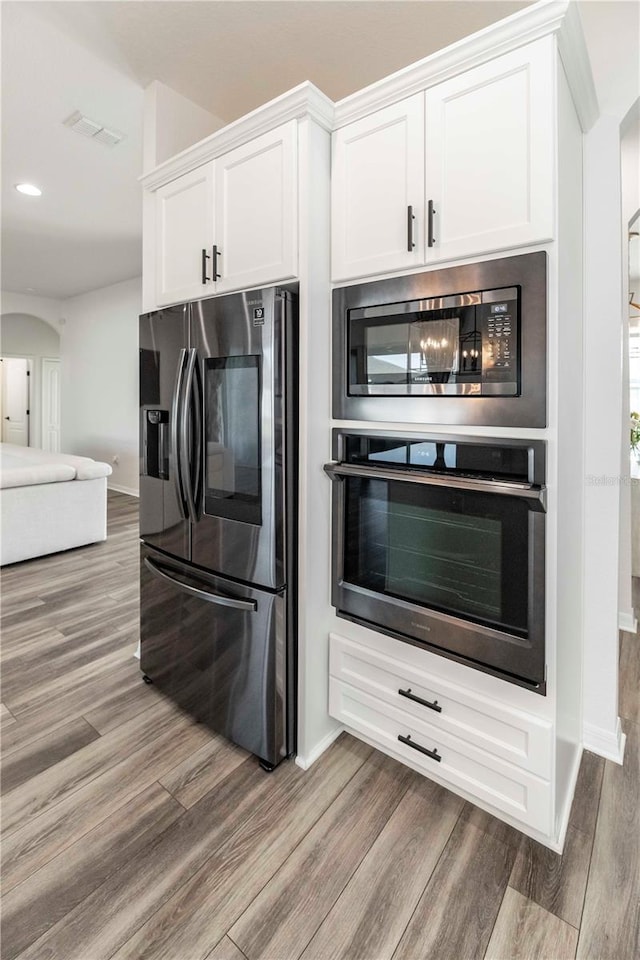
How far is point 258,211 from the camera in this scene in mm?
1785

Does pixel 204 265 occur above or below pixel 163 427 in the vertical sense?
above

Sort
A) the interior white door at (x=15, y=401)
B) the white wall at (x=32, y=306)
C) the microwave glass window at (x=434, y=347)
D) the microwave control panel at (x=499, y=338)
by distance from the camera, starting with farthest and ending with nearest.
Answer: the interior white door at (x=15, y=401)
the white wall at (x=32, y=306)
the microwave glass window at (x=434, y=347)
the microwave control panel at (x=499, y=338)

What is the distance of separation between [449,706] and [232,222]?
6.33 feet

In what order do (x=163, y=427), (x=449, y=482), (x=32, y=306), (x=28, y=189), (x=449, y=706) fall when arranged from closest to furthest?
(x=449, y=482) < (x=449, y=706) < (x=163, y=427) < (x=28, y=189) < (x=32, y=306)

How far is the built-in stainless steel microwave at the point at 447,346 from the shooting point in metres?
1.33

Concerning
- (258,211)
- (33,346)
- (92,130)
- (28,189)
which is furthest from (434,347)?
(33,346)

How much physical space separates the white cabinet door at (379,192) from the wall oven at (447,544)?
0.59 m

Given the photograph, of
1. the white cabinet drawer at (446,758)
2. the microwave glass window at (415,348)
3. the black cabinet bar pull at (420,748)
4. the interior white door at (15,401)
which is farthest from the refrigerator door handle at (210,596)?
the interior white door at (15,401)

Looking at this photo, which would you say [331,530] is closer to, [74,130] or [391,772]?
[391,772]

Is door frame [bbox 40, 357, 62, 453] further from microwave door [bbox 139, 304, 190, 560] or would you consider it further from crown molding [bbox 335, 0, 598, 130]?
crown molding [bbox 335, 0, 598, 130]

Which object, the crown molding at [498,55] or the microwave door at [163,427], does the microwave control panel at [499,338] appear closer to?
the crown molding at [498,55]

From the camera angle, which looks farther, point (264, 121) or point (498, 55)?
point (264, 121)

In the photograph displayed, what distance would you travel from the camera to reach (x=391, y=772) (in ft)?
5.84

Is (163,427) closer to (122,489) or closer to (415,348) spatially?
(415,348)
